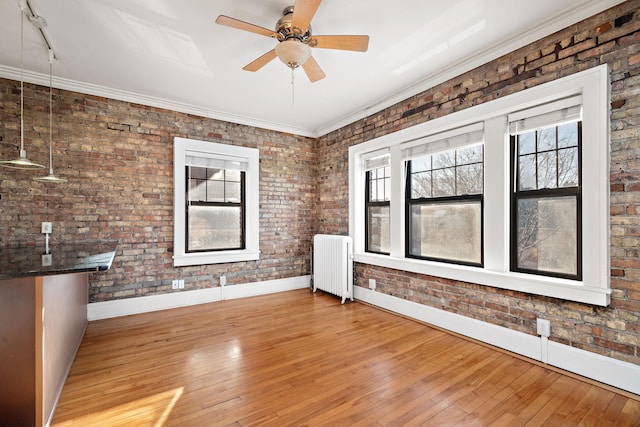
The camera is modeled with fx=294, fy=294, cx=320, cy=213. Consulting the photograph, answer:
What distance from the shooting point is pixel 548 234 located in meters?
2.65

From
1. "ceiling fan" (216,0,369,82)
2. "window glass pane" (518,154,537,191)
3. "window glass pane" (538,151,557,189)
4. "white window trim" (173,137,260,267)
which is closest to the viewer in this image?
"ceiling fan" (216,0,369,82)

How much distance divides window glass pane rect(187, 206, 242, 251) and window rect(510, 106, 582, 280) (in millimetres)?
3819

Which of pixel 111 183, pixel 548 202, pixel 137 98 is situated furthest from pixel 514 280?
pixel 137 98

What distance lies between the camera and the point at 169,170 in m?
4.20

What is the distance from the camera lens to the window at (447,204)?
3223mm

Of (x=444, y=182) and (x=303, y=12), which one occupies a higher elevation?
(x=303, y=12)

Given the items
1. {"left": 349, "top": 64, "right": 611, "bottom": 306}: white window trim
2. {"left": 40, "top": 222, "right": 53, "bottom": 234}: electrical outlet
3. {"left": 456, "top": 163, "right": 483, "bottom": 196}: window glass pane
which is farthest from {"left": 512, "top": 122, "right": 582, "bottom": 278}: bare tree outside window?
{"left": 40, "top": 222, "right": 53, "bottom": 234}: electrical outlet

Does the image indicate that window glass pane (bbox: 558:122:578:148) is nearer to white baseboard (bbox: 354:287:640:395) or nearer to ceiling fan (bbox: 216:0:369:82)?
white baseboard (bbox: 354:287:640:395)

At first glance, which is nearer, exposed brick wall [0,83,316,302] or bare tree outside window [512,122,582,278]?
bare tree outside window [512,122,582,278]

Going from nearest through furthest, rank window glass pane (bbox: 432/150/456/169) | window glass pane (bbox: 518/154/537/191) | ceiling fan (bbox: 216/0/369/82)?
1. ceiling fan (bbox: 216/0/369/82)
2. window glass pane (bbox: 518/154/537/191)
3. window glass pane (bbox: 432/150/456/169)

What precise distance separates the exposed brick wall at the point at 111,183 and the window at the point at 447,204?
2.51 meters

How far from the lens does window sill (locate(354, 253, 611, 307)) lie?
228cm

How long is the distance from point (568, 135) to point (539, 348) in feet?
6.11

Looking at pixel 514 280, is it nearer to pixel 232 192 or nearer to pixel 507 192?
pixel 507 192
